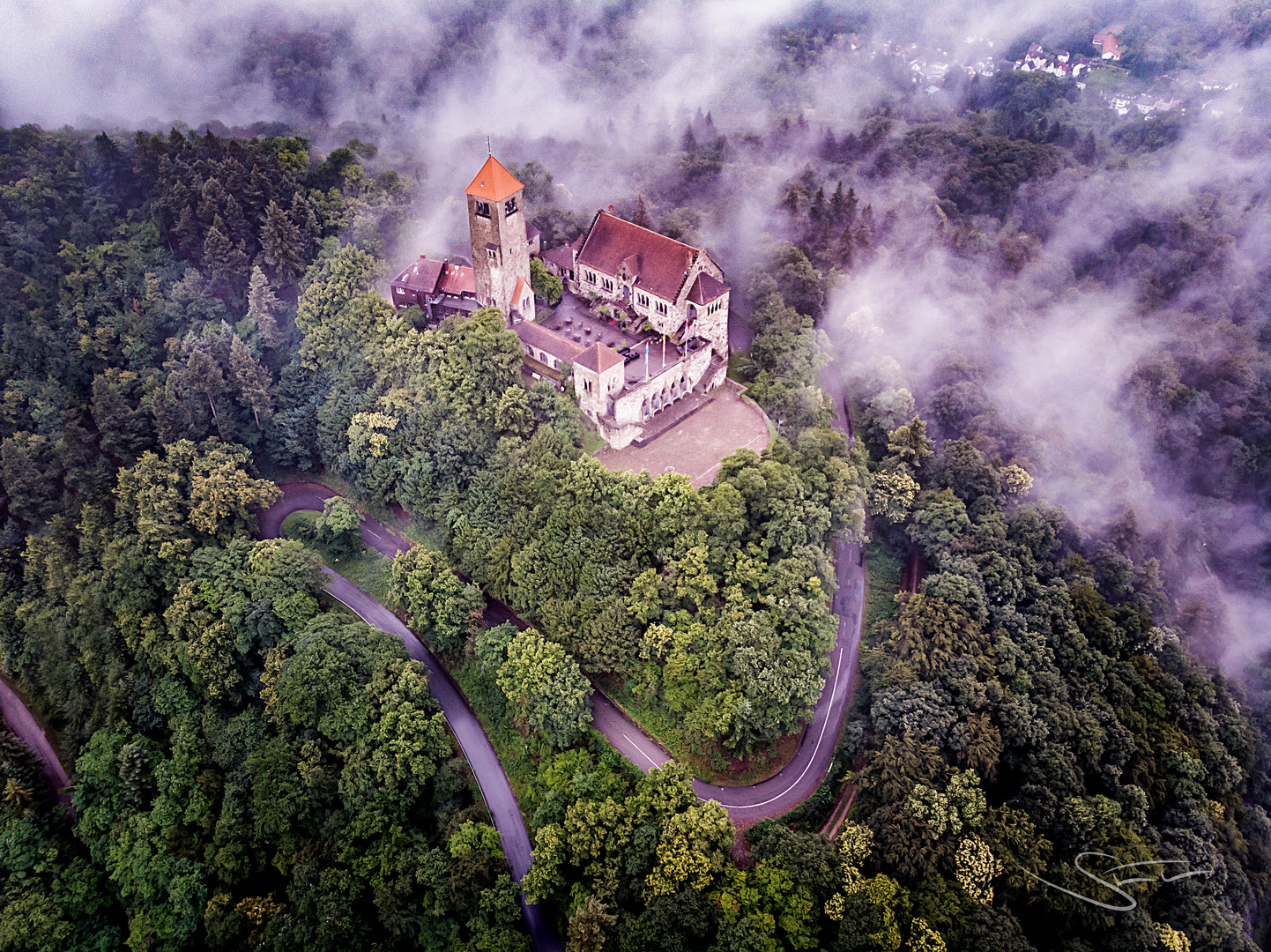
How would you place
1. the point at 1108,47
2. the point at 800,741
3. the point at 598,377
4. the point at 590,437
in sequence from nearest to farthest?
the point at 800,741 → the point at 598,377 → the point at 590,437 → the point at 1108,47

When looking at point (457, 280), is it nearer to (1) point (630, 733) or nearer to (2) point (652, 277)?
(2) point (652, 277)

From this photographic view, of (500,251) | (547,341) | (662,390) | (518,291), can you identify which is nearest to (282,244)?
(500,251)

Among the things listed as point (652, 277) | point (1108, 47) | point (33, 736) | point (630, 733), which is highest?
point (1108, 47)

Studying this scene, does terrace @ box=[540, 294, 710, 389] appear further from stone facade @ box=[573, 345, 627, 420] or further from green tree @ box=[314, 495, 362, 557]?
green tree @ box=[314, 495, 362, 557]

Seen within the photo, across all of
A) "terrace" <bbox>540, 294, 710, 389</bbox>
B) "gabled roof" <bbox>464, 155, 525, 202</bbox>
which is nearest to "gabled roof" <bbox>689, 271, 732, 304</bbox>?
"terrace" <bbox>540, 294, 710, 389</bbox>

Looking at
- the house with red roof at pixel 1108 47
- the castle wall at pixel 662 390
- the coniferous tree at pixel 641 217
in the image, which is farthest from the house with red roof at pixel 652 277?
the house with red roof at pixel 1108 47

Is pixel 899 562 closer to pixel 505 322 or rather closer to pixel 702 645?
pixel 702 645

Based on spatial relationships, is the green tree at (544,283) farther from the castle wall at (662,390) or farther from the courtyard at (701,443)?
the courtyard at (701,443)
